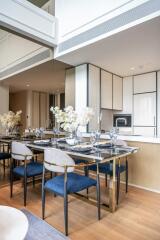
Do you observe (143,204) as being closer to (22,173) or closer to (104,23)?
(22,173)

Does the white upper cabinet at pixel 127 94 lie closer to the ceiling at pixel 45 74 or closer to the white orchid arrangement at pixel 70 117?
the ceiling at pixel 45 74

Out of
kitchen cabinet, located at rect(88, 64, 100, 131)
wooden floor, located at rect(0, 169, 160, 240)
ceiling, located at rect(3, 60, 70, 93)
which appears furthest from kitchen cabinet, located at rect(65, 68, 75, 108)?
wooden floor, located at rect(0, 169, 160, 240)

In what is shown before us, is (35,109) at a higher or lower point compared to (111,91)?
lower

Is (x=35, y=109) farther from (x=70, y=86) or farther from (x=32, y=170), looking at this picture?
(x=32, y=170)

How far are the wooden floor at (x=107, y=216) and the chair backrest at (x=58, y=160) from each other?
63 cm

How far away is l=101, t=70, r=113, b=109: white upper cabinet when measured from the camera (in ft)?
15.1

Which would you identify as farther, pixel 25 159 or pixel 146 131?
pixel 146 131

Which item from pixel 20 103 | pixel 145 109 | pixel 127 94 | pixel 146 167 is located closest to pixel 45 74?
pixel 127 94

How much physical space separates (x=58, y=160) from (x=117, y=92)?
381 cm

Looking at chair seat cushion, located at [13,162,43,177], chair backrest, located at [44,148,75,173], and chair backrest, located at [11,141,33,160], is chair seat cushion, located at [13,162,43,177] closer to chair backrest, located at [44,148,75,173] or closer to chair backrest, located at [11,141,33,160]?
chair backrest, located at [11,141,33,160]

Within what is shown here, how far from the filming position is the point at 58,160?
1901 millimetres

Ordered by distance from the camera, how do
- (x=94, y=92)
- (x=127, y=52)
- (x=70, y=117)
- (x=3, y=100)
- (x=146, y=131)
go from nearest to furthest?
(x=70, y=117) < (x=127, y=52) < (x=94, y=92) < (x=146, y=131) < (x=3, y=100)

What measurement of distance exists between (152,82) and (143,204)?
→ 11.0 ft

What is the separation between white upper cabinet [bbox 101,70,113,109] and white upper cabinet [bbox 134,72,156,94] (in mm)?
794
